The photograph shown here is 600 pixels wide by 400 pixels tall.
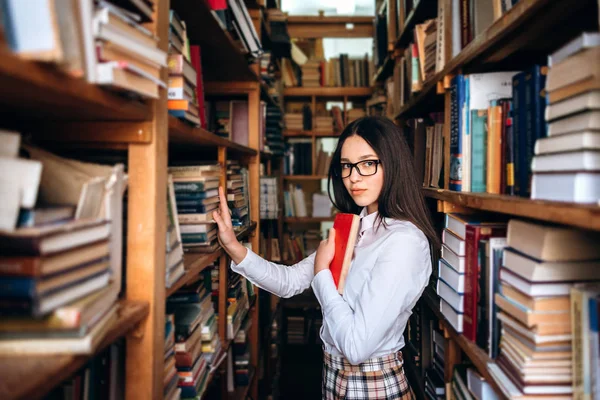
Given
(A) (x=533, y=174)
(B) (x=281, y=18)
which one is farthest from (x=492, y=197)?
(B) (x=281, y=18)

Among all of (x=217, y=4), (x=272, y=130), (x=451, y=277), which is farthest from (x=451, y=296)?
(x=272, y=130)

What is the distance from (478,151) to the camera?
4.01ft

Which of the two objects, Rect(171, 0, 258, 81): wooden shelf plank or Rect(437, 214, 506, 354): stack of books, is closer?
Rect(437, 214, 506, 354): stack of books

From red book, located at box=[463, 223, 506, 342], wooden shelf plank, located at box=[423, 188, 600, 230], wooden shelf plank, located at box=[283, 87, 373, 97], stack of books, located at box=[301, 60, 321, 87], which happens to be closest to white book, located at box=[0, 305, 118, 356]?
wooden shelf plank, located at box=[423, 188, 600, 230]

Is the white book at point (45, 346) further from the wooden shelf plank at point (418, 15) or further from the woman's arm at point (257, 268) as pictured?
the wooden shelf plank at point (418, 15)

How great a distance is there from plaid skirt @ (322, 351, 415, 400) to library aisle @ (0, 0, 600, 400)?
0.18 meters

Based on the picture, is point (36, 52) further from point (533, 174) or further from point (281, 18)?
point (281, 18)

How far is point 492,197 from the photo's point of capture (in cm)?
102

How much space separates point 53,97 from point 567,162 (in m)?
0.86

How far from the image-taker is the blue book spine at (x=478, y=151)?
47.7 inches

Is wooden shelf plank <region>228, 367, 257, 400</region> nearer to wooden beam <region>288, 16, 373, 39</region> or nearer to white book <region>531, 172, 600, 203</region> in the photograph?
white book <region>531, 172, 600, 203</region>

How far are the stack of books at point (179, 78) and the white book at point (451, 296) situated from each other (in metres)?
0.95

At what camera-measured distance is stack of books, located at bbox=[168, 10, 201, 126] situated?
105cm

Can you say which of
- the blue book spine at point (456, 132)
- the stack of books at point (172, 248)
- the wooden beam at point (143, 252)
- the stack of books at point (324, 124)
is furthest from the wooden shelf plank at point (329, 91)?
the wooden beam at point (143, 252)
